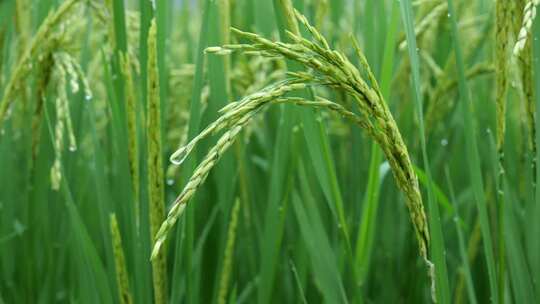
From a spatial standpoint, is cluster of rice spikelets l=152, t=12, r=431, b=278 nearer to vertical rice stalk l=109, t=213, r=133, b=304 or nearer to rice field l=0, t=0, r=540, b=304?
rice field l=0, t=0, r=540, b=304

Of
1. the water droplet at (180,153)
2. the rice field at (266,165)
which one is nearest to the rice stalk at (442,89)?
the rice field at (266,165)

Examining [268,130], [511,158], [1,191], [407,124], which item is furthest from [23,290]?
[511,158]

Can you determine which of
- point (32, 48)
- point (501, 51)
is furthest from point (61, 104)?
point (501, 51)

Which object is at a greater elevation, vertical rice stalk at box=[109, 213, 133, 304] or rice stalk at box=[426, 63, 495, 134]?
rice stalk at box=[426, 63, 495, 134]

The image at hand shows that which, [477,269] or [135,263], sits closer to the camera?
[135,263]

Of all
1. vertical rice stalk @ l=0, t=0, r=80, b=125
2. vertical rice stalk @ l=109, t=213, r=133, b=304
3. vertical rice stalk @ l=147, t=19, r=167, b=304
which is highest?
vertical rice stalk @ l=0, t=0, r=80, b=125

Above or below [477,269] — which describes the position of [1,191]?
above

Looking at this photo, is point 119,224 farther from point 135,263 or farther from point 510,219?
point 510,219

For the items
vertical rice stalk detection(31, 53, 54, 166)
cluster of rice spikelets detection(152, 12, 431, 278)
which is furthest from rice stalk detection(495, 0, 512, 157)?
vertical rice stalk detection(31, 53, 54, 166)
